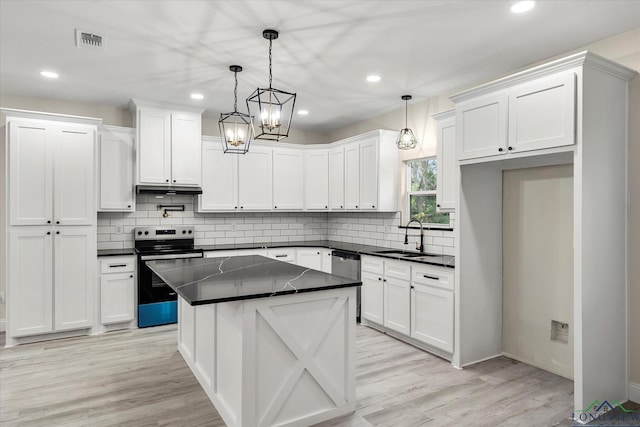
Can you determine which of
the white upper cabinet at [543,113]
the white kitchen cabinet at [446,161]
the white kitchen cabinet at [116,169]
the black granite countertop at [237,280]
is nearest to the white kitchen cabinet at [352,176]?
the white kitchen cabinet at [446,161]

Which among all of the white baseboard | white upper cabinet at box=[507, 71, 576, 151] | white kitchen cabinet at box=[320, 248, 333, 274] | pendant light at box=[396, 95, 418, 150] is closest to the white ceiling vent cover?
pendant light at box=[396, 95, 418, 150]

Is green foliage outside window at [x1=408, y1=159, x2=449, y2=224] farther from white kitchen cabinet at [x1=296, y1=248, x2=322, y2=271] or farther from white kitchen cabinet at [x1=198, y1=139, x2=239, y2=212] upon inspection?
white kitchen cabinet at [x1=198, y1=139, x2=239, y2=212]

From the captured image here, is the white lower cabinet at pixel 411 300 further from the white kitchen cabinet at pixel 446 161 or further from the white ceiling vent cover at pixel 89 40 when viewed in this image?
the white ceiling vent cover at pixel 89 40

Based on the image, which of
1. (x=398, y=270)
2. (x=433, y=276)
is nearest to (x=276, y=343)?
(x=433, y=276)

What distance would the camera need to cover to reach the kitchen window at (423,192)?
15.4 ft

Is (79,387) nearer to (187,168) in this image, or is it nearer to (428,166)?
(187,168)

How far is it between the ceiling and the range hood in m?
1.09

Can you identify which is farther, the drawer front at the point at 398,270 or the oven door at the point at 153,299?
the oven door at the point at 153,299

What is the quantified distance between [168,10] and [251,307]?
2042 millimetres

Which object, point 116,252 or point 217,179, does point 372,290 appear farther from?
point 116,252

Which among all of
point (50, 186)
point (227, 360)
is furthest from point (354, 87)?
point (50, 186)

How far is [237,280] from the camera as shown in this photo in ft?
8.54

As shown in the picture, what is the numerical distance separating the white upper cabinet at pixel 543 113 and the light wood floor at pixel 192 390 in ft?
6.18

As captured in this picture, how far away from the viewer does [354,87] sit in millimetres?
4309
